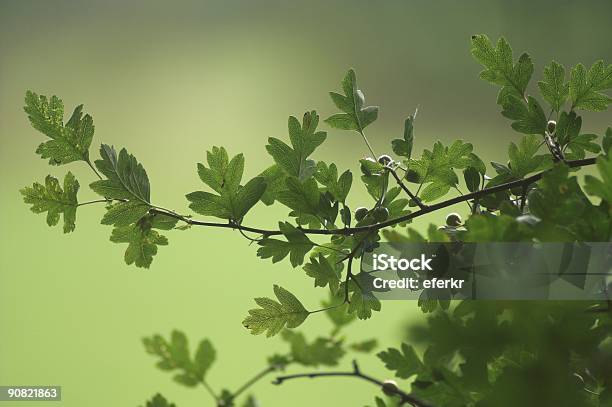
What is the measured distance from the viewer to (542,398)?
133 mm

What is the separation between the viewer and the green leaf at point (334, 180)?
33cm

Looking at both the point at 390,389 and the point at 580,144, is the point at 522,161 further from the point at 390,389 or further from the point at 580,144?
the point at 390,389

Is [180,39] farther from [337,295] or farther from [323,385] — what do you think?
[337,295]

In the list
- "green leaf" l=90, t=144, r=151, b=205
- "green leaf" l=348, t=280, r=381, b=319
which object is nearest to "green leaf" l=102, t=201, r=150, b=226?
"green leaf" l=90, t=144, r=151, b=205

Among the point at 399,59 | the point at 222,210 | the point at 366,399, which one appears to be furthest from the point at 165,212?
the point at 399,59

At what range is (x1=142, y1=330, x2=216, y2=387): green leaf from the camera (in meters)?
0.17

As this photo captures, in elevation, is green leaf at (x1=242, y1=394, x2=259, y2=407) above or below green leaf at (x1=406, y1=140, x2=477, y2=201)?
below

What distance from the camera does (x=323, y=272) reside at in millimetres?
325

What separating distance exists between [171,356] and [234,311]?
155cm

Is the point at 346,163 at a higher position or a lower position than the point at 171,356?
higher

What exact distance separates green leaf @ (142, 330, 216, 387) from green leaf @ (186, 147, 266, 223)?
13 cm

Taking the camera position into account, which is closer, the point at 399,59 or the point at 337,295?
the point at 337,295

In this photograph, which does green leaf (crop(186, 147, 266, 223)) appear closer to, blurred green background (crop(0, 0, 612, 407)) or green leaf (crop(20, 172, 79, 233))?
green leaf (crop(20, 172, 79, 233))

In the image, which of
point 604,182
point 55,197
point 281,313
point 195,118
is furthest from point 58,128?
point 195,118
